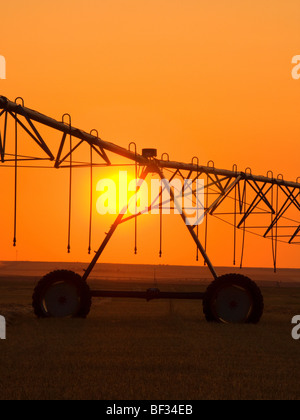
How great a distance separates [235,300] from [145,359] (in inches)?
461

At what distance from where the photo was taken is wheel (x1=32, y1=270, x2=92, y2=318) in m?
37.7

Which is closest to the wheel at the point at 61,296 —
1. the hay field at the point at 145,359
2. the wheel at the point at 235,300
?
the hay field at the point at 145,359

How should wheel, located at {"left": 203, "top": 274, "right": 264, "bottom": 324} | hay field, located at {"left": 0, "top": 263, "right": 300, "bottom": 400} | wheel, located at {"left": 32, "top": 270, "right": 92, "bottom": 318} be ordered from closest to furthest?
1. hay field, located at {"left": 0, "top": 263, "right": 300, "bottom": 400}
2. wheel, located at {"left": 32, "top": 270, "right": 92, "bottom": 318}
3. wheel, located at {"left": 203, "top": 274, "right": 264, "bottom": 324}

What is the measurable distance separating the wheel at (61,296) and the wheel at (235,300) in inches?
189

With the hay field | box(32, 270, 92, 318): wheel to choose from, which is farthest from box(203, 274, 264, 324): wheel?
box(32, 270, 92, 318): wheel

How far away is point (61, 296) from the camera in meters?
37.8

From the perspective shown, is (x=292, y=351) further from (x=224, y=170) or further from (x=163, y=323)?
(x=224, y=170)

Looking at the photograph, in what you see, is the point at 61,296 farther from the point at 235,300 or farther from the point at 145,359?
the point at 145,359

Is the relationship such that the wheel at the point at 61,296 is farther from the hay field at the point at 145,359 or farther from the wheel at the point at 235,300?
the wheel at the point at 235,300

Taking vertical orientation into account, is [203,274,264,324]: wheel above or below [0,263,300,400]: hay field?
above

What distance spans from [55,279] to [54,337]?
5813 mm

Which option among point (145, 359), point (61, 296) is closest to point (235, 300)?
point (61, 296)

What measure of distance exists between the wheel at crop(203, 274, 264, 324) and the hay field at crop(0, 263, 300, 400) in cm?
75

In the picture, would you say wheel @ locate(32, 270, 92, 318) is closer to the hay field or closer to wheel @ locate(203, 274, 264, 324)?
the hay field
